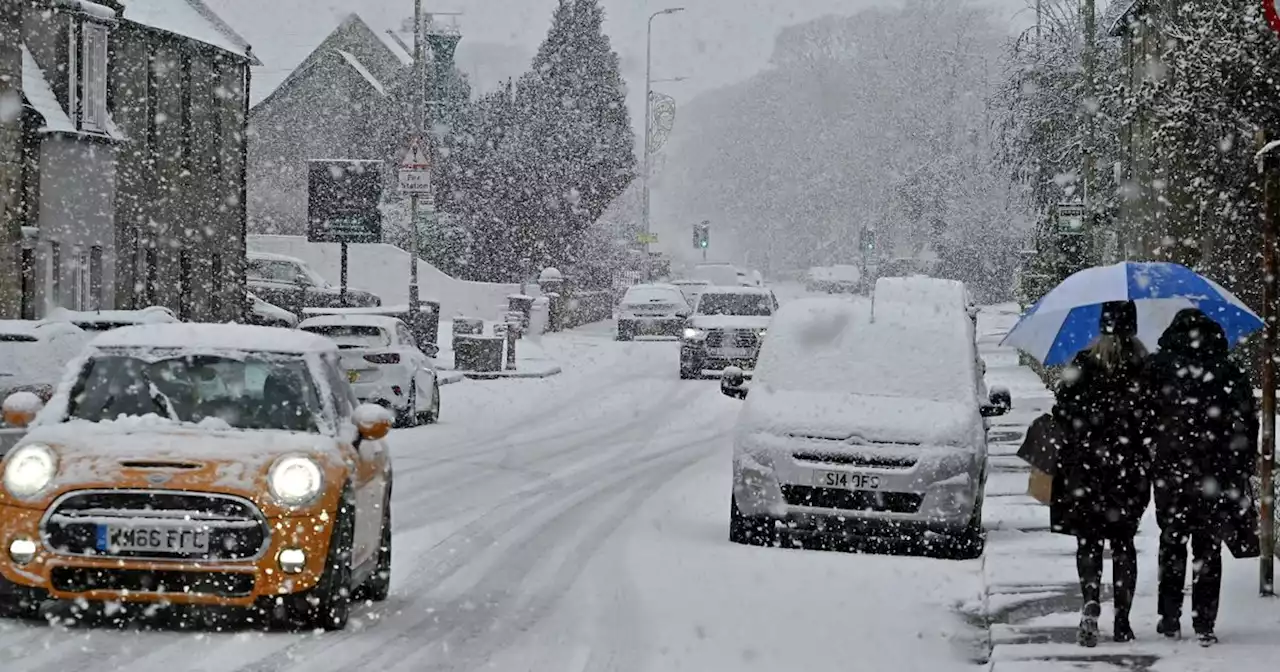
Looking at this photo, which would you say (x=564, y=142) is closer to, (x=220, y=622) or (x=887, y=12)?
(x=220, y=622)

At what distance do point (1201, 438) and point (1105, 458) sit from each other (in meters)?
0.45

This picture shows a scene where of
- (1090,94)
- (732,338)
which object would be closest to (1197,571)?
(1090,94)

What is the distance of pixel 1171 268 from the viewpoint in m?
10.2

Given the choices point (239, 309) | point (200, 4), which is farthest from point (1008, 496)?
point (200, 4)

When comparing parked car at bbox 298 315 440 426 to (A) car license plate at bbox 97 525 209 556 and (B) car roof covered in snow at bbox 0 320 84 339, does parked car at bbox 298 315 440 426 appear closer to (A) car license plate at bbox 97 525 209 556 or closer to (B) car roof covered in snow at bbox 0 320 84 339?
(B) car roof covered in snow at bbox 0 320 84 339

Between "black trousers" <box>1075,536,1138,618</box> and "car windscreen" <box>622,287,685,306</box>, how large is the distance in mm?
43359

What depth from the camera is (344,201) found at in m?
36.4

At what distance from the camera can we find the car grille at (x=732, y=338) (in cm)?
3488

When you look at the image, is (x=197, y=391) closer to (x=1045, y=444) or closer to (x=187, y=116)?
(x=1045, y=444)

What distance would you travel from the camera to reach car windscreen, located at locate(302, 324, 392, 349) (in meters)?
24.8

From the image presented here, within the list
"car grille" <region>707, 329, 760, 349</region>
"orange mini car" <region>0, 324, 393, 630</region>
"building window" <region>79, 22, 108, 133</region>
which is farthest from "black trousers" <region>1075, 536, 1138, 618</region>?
"building window" <region>79, 22, 108, 133</region>

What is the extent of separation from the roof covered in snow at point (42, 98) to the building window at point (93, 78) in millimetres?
814

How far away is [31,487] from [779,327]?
7369 millimetres

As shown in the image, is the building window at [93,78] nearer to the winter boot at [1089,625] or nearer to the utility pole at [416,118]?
the utility pole at [416,118]
